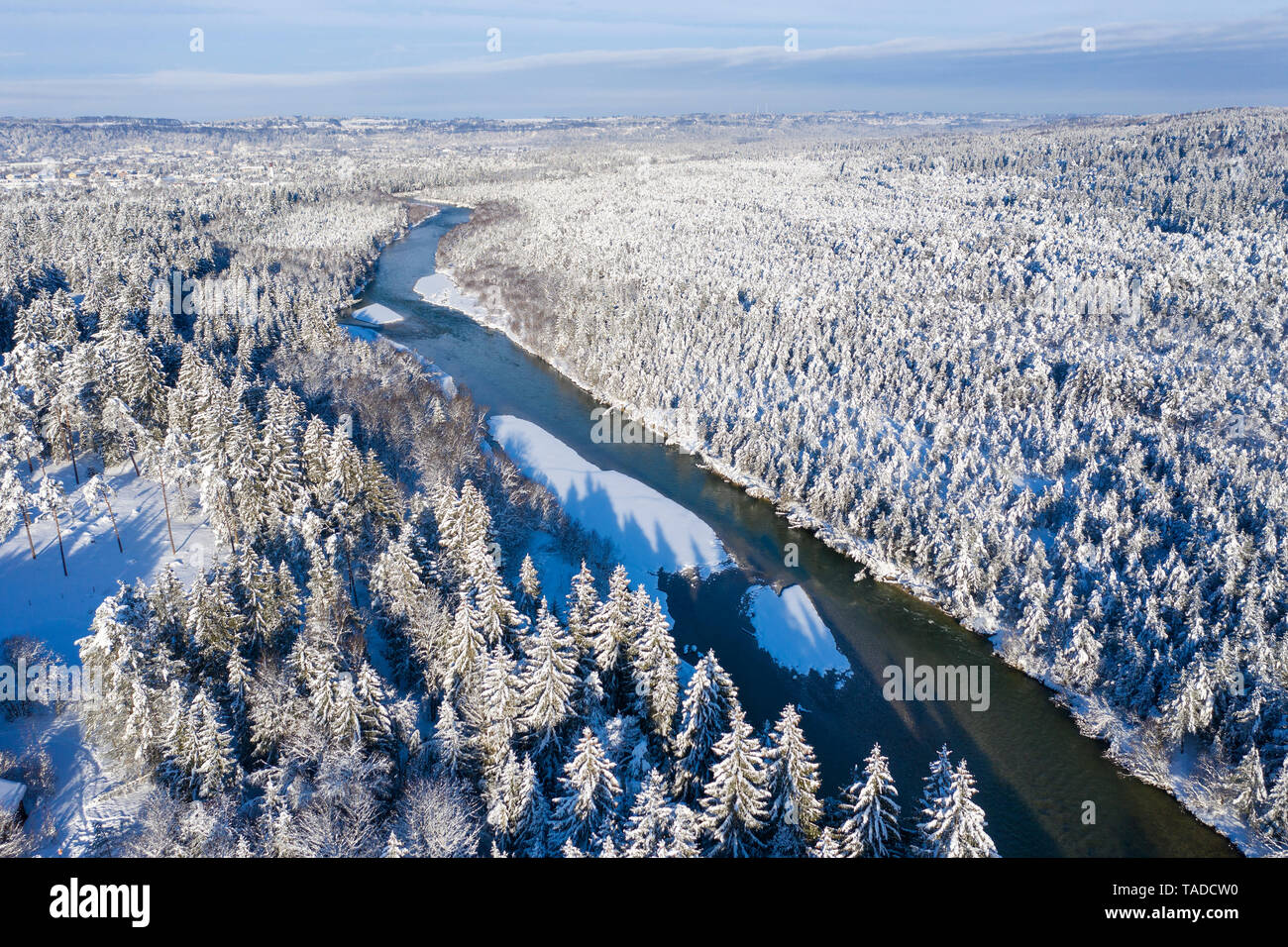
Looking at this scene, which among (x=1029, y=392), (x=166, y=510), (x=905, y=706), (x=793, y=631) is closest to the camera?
(x=905, y=706)

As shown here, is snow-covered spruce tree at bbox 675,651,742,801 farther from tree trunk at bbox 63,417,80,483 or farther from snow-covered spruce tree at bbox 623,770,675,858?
tree trunk at bbox 63,417,80,483

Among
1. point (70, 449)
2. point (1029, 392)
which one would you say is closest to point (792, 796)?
point (70, 449)

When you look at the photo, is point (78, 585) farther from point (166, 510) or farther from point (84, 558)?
point (166, 510)

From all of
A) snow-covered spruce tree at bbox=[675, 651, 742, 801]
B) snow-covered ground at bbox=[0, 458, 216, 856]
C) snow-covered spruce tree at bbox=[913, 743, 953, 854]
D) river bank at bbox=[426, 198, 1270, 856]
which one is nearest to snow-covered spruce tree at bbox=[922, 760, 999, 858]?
snow-covered spruce tree at bbox=[913, 743, 953, 854]

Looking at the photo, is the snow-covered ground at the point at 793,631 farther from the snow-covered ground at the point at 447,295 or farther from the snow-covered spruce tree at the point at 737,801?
the snow-covered ground at the point at 447,295
